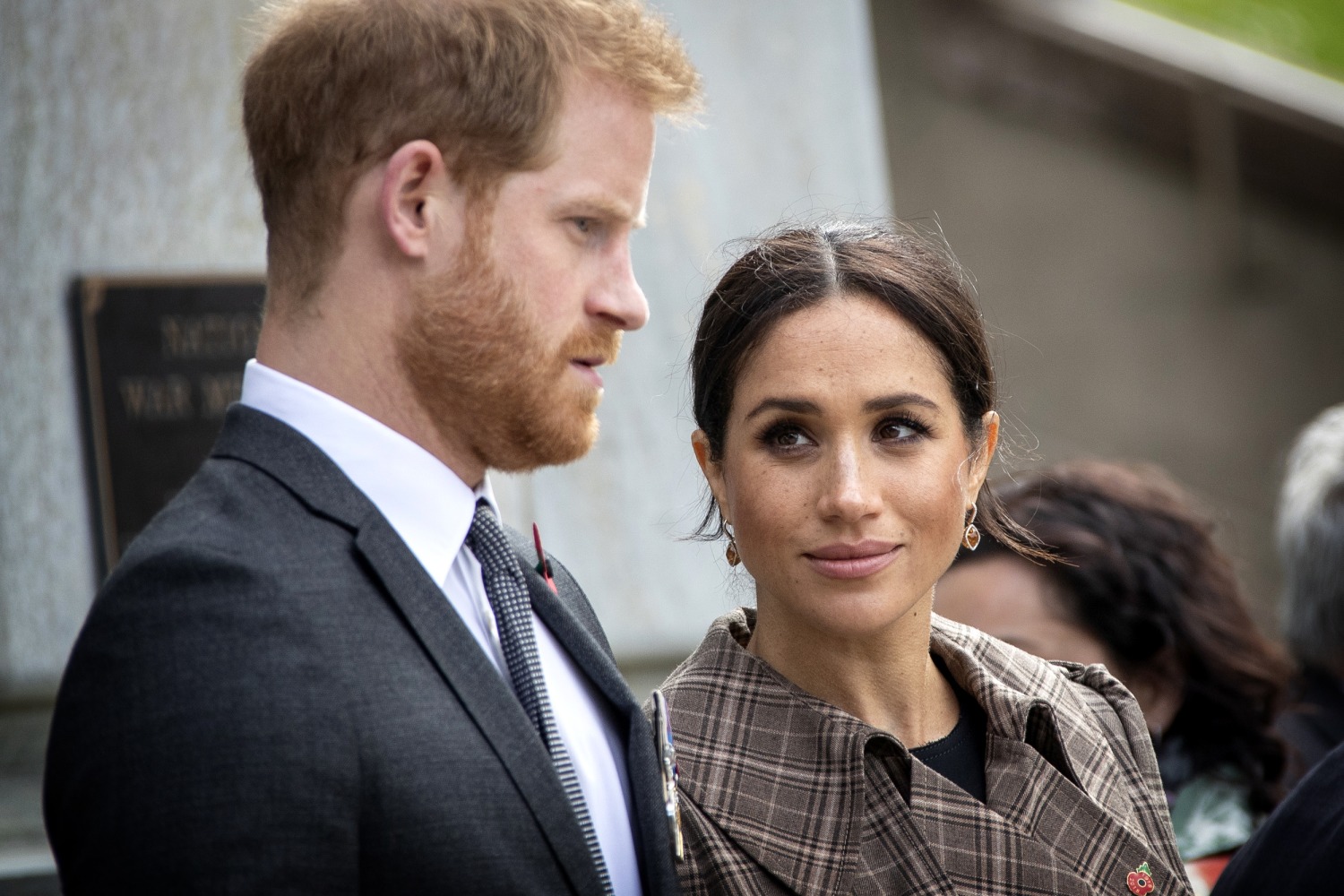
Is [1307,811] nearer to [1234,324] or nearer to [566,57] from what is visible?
[566,57]

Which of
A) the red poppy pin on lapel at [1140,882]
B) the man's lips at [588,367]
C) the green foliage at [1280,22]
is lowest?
the red poppy pin on lapel at [1140,882]

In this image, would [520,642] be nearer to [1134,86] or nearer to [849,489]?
[849,489]

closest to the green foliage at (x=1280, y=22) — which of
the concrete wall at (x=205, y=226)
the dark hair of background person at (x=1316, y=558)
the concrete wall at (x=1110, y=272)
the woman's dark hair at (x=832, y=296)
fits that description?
the concrete wall at (x=1110, y=272)

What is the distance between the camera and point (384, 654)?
1.65 meters

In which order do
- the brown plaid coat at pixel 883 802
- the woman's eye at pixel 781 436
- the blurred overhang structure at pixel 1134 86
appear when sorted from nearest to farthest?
the brown plaid coat at pixel 883 802
the woman's eye at pixel 781 436
the blurred overhang structure at pixel 1134 86

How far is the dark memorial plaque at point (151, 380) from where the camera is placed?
11.8 ft

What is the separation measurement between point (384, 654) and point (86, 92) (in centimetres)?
258

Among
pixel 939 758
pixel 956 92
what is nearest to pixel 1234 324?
pixel 956 92

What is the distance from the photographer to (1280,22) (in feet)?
28.3

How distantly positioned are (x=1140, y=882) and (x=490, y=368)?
131 cm

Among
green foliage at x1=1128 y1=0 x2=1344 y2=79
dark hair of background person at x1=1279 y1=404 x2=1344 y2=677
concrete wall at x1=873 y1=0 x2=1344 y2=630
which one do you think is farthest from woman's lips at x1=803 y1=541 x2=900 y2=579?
green foliage at x1=1128 y1=0 x2=1344 y2=79

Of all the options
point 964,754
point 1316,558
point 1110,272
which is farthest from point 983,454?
point 1110,272

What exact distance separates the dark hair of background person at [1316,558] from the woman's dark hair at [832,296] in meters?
1.71

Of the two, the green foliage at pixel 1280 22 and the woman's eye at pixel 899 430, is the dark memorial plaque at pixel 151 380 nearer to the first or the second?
the woman's eye at pixel 899 430
